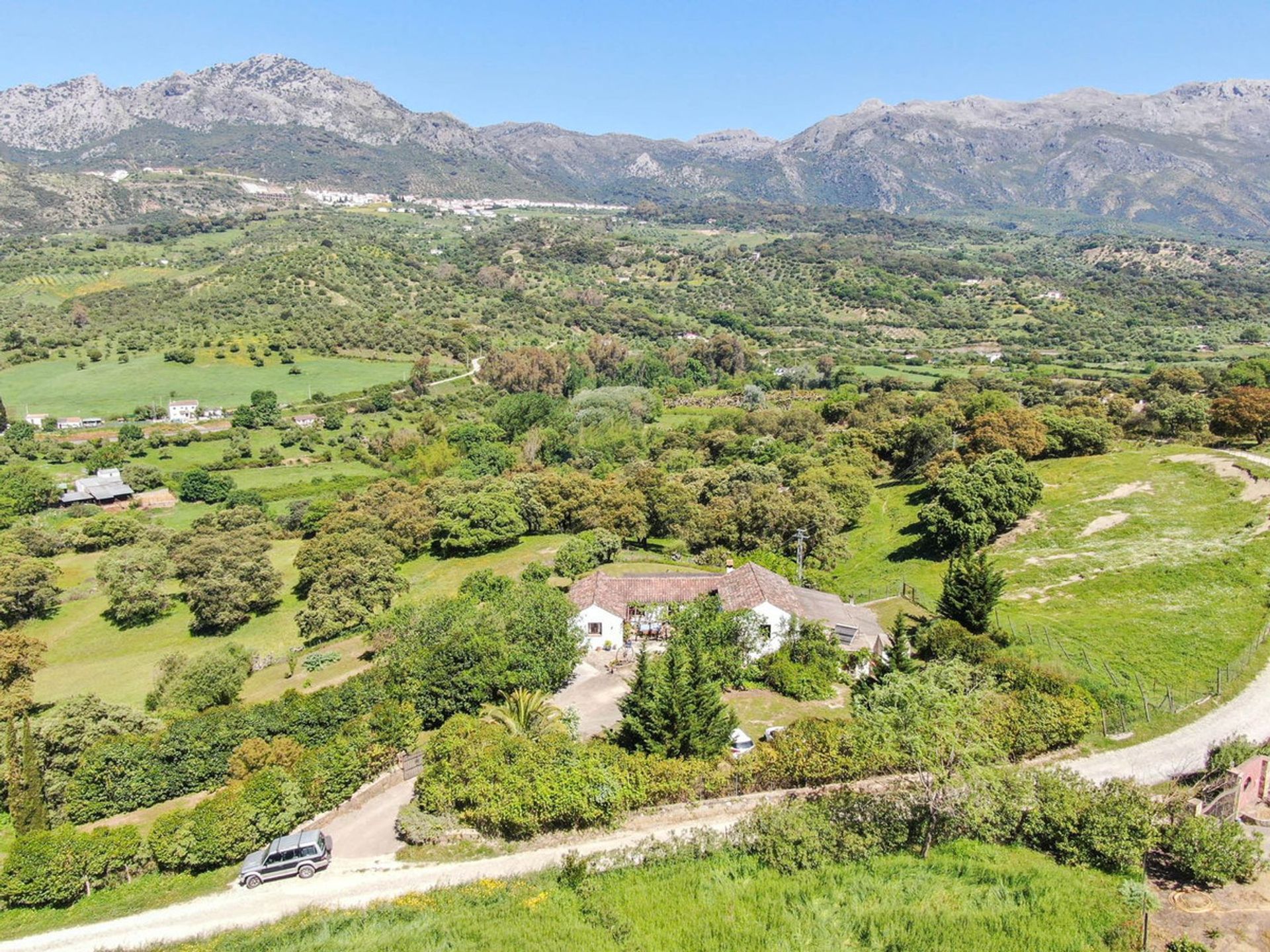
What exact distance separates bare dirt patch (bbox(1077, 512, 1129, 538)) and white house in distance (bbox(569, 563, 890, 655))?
15068 millimetres

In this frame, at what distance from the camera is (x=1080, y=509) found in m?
44.7

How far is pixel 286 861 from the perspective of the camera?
63.5 feet

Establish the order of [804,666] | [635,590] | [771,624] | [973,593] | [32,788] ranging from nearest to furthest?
[32,788]
[804,666]
[973,593]
[771,624]
[635,590]

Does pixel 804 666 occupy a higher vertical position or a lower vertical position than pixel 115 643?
higher

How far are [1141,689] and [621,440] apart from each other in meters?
61.9

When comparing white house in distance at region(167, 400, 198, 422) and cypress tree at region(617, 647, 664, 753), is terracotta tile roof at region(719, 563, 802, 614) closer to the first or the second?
cypress tree at region(617, 647, 664, 753)

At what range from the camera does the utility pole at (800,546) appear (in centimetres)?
4149

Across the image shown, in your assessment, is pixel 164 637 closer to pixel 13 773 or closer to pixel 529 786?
pixel 13 773

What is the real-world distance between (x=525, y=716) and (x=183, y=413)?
8726 centimetres

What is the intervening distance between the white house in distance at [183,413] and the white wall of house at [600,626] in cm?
7789

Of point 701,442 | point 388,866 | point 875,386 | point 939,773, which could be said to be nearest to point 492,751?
point 388,866

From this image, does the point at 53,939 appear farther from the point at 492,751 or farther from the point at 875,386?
the point at 875,386

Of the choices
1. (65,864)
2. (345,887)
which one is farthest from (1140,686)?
(65,864)

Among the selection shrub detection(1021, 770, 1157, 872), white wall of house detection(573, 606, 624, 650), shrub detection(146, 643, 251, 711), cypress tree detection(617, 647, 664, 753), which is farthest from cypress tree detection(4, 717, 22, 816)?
shrub detection(1021, 770, 1157, 872)
